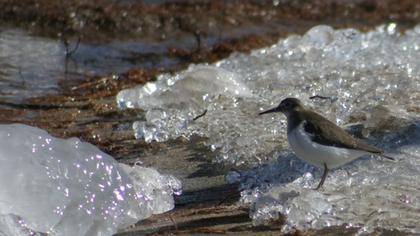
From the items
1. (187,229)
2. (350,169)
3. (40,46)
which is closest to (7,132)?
(187,229)

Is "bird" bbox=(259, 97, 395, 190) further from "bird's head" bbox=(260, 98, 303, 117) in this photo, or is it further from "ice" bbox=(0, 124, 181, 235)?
"ice" bbox=(0, 124, 181, 235)

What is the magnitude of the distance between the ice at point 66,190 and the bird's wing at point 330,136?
3.24ft

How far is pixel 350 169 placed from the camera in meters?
7.28

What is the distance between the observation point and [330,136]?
22.6ft

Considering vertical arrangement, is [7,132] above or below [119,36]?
above

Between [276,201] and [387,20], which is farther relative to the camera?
[387,20]

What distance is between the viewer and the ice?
6.37 metres

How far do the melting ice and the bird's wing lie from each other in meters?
0.25

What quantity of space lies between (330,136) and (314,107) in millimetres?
1911

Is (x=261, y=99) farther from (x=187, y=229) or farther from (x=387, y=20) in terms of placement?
(x=387, y=20)

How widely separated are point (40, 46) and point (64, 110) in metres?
3.60

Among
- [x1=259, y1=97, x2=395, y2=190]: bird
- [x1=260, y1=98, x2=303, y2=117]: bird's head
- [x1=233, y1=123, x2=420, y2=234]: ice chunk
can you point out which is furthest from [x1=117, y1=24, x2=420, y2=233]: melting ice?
[x1=260, y1=98, x2=303, y2=117]: bird's head

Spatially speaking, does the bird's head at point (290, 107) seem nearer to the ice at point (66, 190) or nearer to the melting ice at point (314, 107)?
the melting ice at point (314, 107)

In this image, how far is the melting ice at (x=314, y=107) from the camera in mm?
6426
